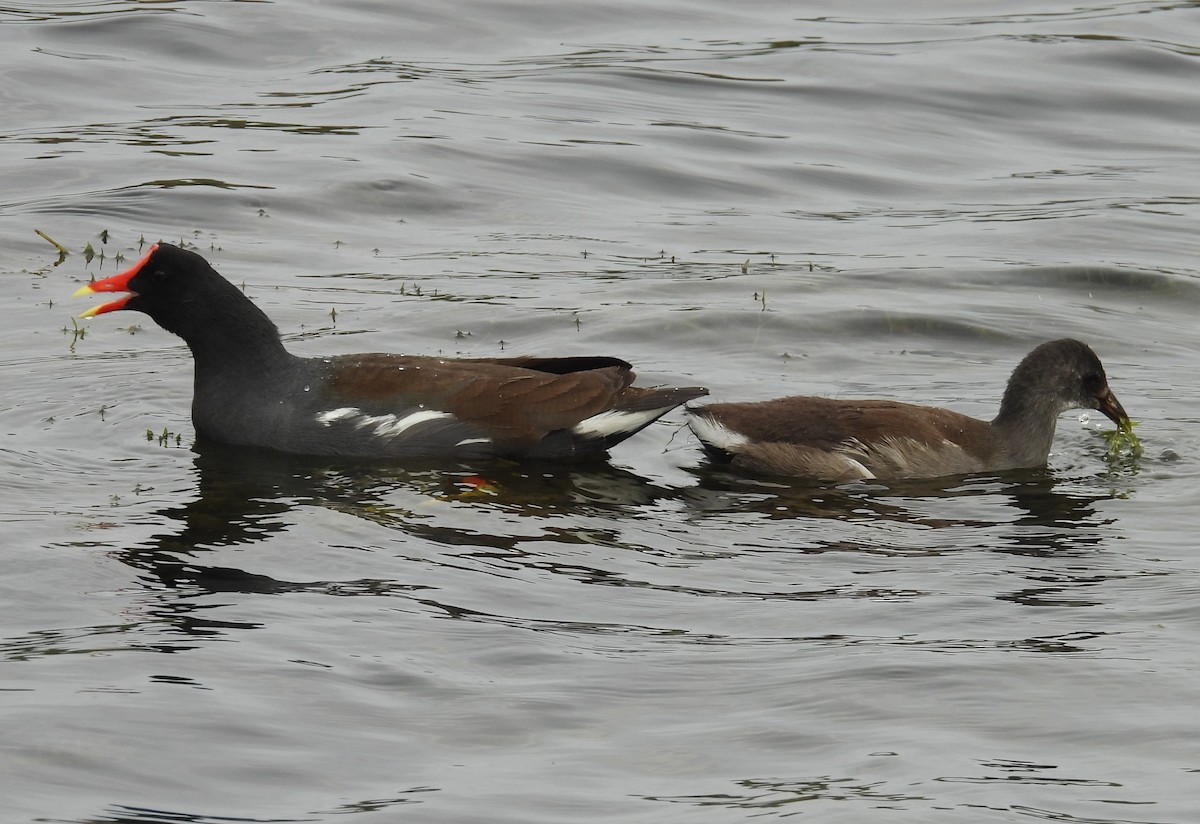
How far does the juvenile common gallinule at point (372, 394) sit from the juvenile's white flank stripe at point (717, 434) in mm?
224

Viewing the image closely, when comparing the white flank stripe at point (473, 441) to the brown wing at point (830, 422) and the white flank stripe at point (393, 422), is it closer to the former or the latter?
the white flank stripe at point (393, 422)

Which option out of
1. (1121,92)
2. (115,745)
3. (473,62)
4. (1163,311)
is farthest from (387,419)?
(1121,92)

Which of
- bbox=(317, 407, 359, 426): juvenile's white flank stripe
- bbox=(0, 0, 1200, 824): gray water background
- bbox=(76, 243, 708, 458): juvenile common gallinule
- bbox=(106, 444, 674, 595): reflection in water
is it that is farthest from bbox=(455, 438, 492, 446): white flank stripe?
bbox=(317, 407, 359, 426): juvenile's white flank stripe

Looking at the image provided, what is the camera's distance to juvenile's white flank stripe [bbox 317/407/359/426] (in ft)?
32.2

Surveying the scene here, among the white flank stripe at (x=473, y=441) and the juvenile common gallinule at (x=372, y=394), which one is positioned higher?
→ the juvenile common gallinule at (x=372, y=394)

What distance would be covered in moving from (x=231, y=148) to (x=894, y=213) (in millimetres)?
6207

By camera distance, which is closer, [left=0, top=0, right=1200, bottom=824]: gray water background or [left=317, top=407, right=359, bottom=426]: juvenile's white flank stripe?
[left=0, top=0, right=1200, bottom=824]: gray water background

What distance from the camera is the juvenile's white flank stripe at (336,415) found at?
983 centimetres

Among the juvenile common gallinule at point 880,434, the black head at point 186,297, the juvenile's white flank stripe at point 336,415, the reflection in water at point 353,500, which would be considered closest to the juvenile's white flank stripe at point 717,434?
the juvenile common gallinule at point 880,434

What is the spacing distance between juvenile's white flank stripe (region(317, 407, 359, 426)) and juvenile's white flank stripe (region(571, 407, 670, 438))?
3.90 ft

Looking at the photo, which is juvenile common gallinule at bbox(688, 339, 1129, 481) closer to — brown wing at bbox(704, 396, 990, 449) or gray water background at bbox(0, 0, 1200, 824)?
brown wing at bbox(704, 396, 990, 449)

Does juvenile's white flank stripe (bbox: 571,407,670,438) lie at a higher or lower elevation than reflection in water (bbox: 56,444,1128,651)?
higher

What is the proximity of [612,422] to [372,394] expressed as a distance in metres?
1.32

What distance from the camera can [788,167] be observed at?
18.0 metres
